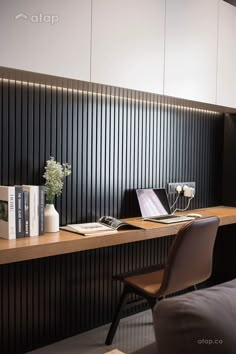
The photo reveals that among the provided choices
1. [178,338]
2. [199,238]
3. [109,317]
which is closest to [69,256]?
[109,317]

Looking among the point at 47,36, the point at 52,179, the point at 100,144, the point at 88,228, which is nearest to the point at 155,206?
the point at 100,144

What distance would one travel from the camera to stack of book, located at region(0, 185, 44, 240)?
180 centimetres

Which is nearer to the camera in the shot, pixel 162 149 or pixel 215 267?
pixel 162 149

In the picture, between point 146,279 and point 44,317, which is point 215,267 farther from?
point 44,317

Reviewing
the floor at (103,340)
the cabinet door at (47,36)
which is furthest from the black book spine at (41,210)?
the floor at (103,340)

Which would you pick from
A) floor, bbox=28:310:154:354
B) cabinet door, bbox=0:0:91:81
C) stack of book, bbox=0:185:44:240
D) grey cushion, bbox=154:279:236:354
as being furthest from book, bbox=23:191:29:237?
grey cushion, bbox=154:279:236:354

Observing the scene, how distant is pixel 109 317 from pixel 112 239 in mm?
900

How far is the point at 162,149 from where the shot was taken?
9.46 feet

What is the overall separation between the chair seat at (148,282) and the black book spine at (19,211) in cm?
76

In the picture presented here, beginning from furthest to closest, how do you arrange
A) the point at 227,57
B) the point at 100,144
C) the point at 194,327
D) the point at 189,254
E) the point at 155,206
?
the point at 227,57
the point at 155,206
the point at 100,144
the point at 189,254
the point at 194,327

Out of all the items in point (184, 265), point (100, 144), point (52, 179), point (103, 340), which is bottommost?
point (103, 340)

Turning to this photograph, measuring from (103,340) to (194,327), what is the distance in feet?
5.59

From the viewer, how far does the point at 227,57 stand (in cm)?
286

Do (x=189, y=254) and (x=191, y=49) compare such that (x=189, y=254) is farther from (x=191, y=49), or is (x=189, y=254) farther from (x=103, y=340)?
(x=191, y=49)
